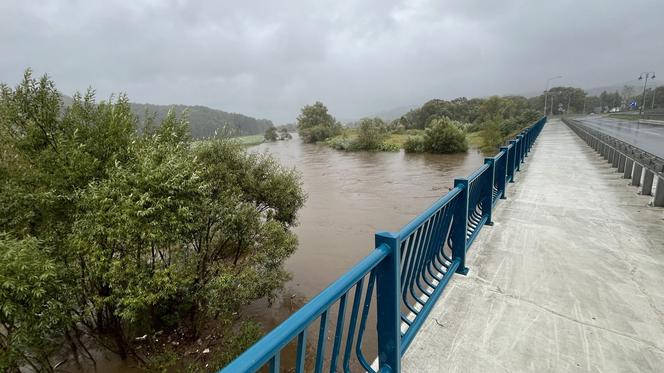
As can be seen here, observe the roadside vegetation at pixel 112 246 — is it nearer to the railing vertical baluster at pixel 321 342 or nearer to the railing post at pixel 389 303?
the railing post at pixel 389 303

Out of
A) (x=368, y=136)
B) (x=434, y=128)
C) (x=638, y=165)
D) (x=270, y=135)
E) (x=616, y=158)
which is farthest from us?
(x=270, y=135)

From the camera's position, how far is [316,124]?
80062mm

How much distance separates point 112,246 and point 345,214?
466 inches

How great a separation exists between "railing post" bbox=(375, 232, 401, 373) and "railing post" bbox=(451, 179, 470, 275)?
182cm

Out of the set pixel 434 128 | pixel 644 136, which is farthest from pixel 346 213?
pixel 434 128

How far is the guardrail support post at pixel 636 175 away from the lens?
21.7 feet

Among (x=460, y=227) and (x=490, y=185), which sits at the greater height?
(x=490, y=185)

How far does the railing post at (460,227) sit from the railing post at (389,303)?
1.82 m

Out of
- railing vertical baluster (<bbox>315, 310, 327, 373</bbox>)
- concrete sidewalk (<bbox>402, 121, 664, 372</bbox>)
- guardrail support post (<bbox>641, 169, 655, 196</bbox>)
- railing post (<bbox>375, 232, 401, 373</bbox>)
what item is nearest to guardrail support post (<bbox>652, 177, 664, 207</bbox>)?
concrete sidewalk (<bbox>402, 121, 664, 372</bbox>)

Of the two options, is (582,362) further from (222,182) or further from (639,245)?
(222,182)

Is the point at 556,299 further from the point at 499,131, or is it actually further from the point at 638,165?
the point at 499,131

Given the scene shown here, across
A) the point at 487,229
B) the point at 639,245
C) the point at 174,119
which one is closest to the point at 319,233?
the point at 174,119

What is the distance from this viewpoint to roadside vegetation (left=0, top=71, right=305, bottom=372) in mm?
6406

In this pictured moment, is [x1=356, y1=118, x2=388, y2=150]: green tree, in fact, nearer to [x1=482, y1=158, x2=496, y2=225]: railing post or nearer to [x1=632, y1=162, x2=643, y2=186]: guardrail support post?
[x1=632, y1=162, x2=643, y2=186]: guardrail support post
